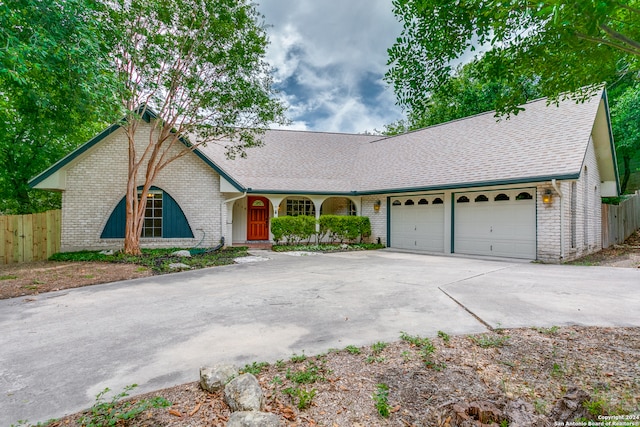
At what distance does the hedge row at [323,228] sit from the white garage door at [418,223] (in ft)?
4.77

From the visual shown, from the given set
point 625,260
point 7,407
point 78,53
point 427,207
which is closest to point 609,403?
point 7,407

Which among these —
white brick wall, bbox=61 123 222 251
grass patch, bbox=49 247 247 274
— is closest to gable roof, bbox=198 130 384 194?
white brick wall, bbox=61 123 222 251

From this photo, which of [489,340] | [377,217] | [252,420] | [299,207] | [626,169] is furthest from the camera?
[626,169]

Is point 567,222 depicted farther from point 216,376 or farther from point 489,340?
point 216,376

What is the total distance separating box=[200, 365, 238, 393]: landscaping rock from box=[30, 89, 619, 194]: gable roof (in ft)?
29.4

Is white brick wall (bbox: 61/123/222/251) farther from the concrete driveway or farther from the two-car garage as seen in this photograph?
the two-car garage

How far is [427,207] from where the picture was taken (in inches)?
498

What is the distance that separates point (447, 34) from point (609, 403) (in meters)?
3.86

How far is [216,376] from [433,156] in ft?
43.1

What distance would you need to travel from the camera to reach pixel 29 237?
10.2 meters

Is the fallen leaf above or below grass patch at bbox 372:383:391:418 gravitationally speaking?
below

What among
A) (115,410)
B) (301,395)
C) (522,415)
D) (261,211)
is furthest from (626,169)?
(115,410)

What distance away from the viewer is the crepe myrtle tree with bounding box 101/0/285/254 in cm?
865

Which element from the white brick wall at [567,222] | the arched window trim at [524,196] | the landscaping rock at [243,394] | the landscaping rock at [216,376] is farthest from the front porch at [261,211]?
the landscaping rock at [243,394]
